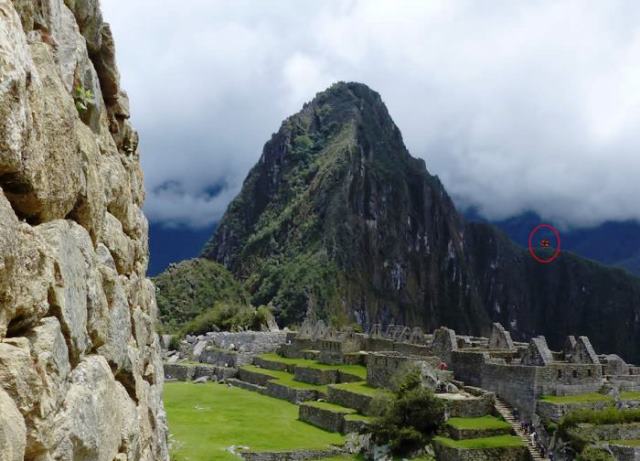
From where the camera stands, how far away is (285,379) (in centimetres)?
4353

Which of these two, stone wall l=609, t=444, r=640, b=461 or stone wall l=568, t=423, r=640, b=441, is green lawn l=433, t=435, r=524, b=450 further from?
stone wall l=609, t=444, r=640, b=461

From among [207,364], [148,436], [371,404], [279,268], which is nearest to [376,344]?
[371,404]

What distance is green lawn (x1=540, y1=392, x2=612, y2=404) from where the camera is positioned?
25.2 metres

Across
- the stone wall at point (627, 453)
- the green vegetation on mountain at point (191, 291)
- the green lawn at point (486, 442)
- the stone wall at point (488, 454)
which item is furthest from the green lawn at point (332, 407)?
the green vegetation on mountain at point (191, 291)

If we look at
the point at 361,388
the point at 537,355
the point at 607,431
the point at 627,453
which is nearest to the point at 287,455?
the point at 361,388

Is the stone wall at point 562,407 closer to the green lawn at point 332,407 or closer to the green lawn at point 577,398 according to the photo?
the green lawn at point 577,398

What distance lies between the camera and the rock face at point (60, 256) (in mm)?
3760

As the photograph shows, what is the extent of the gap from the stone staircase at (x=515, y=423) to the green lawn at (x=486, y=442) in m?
0.33

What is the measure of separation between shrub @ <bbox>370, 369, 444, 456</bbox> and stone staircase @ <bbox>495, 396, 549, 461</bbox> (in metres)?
2.23

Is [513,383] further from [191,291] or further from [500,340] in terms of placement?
[191,291]

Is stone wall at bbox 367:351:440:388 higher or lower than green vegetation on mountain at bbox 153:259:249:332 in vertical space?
lower

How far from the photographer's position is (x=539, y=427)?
992 inches

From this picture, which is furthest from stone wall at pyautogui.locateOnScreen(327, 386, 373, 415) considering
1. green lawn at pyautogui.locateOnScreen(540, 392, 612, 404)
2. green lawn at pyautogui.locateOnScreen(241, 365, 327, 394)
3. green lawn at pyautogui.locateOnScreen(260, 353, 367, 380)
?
green lawn at pyautogui.locateOnScreen(540, 392, 612, 404)

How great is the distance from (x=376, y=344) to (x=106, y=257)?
37.8m
